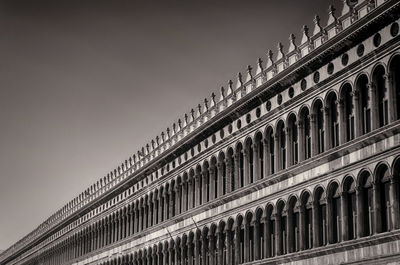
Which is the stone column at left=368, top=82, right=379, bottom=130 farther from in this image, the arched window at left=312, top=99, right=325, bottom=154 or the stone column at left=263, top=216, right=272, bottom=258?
the stone column at left=263, top=216, right=272, bottom=258

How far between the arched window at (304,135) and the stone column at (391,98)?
19.6ft

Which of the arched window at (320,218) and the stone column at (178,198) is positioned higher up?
the stone column at (178,198)

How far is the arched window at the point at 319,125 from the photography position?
32.7 m

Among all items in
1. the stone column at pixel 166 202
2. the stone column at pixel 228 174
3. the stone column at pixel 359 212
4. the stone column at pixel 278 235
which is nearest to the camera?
the stone column at pixel 359 212

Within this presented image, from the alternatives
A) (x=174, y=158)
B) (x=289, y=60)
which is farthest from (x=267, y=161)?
(x=174, y=158)

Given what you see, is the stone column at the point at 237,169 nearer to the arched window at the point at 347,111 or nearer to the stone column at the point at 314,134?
the stone column at the point at 314,134

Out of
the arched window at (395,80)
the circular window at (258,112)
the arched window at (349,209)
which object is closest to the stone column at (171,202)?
the circular window at (258,112)

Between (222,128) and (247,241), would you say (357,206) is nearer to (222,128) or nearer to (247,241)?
(247,241)

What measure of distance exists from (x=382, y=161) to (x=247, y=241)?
11938 mm

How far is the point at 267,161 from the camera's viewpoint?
36906mm

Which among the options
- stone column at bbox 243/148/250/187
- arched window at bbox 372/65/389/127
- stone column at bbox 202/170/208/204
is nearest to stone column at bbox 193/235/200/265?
stone column at bbox 202/170/208/204

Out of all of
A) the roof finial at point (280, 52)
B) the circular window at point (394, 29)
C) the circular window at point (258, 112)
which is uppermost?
the roof finial at point (280, 52)

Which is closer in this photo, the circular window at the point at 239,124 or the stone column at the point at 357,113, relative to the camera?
the stone column at the point at 357,113

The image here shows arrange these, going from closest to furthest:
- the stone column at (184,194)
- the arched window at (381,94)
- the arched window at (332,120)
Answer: the arched window at (381,94) < the arched window at (332,120) < the stone column at (184,194)
